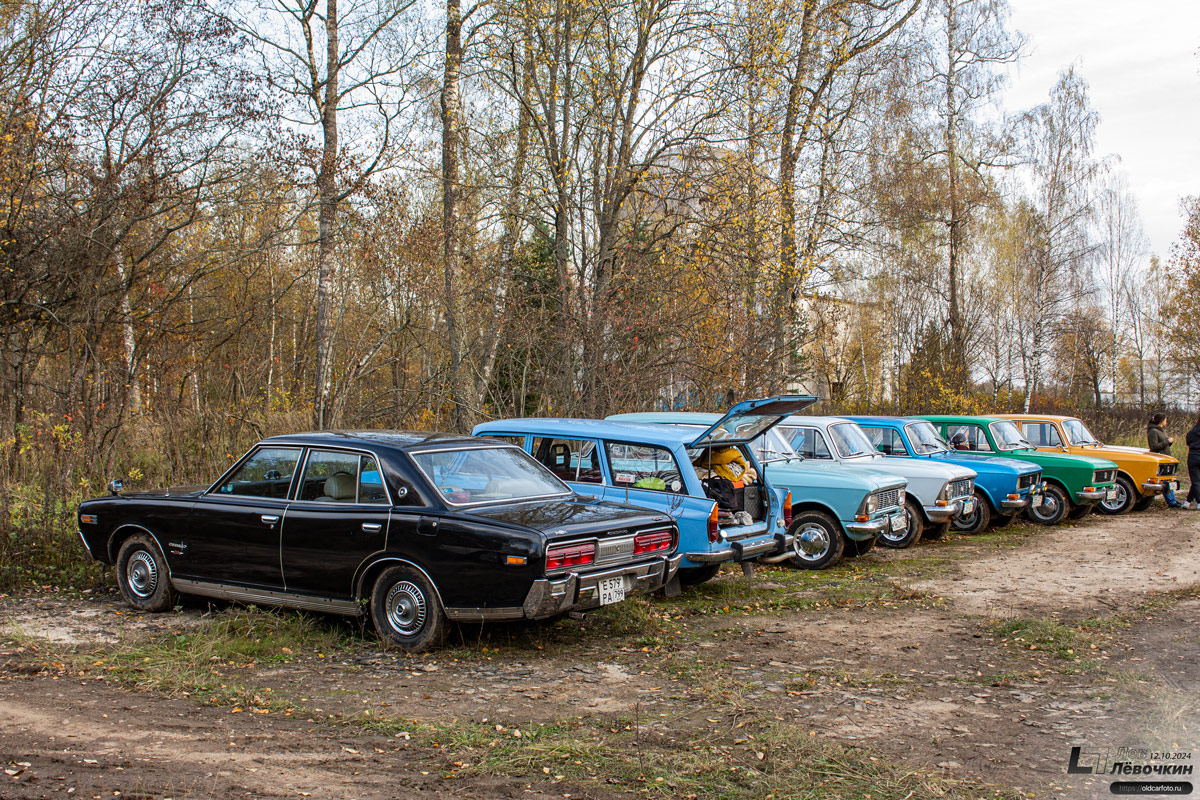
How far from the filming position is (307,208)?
13750 millimetres

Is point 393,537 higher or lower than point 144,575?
higher

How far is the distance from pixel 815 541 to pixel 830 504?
475 millimetres

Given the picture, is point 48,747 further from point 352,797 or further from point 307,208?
point 307,208

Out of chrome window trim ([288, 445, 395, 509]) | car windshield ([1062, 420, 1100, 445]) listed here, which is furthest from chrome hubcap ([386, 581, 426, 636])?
car windshield ([1062, 420, 1100, 445])

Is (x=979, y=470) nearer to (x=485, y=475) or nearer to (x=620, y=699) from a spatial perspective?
(x=485, y=475)

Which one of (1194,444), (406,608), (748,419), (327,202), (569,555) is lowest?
(406,608)

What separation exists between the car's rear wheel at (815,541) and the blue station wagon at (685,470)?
1.63 meters

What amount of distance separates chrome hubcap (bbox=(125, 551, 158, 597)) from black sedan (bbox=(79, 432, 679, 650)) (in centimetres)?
1

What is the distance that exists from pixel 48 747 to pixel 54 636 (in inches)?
109

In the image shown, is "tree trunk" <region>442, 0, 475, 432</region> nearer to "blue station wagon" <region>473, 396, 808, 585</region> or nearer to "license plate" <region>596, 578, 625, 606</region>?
"blue station wagon" <region>473, 396, 808, 585</region>

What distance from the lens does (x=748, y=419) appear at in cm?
889

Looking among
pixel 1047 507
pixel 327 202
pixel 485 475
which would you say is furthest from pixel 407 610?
pixel 1047 507

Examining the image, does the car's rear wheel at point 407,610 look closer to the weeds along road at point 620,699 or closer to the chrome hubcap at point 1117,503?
the weeds along road at point 620,699

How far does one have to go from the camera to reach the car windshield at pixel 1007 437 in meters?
15.6
